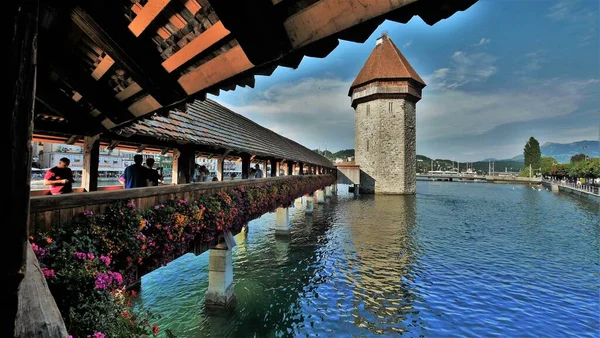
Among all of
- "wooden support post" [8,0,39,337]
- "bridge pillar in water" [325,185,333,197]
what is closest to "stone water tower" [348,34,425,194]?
"bridge pillar in water" [325,185,333,197]

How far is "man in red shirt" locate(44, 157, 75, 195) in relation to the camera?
5.40 m

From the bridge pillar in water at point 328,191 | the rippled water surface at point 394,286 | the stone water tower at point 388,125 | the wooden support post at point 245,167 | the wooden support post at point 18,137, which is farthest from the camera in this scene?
the stone water tower at point 388,125

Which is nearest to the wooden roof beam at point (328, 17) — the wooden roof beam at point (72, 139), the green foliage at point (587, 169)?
the wooden roof beam at point (72, 139)

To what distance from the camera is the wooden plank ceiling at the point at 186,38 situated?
74.2 inches

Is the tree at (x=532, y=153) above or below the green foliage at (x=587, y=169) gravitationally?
above

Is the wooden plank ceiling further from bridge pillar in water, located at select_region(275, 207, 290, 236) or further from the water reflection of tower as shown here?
bridge pillar in water, located at select_region(275, 207, 290, 236)

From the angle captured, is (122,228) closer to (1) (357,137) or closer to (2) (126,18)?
(2) (126,18)

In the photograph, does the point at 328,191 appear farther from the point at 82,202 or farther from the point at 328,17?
the point at 328,17

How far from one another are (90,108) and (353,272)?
9200 mm

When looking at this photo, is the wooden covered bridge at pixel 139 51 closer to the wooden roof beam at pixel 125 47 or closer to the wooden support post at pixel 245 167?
the wooden roof beam at pixel 125 47

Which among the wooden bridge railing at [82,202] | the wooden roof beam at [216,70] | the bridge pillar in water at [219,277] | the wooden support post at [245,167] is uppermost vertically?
the wooden roof beam at [216,70]

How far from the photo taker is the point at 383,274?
10461mm

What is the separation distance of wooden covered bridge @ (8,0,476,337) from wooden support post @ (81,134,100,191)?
134 cm

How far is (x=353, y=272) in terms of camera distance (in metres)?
10.6
